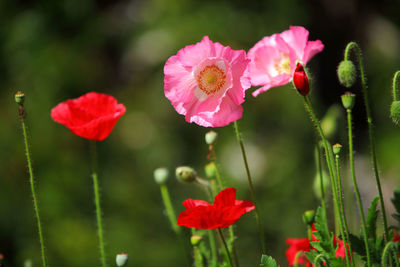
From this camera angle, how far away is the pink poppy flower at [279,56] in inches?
28.8

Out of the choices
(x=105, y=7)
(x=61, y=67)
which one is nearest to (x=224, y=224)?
(x=61, y=67)

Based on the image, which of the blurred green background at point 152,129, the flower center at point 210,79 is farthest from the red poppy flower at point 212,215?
the blurred green background at point 152,129

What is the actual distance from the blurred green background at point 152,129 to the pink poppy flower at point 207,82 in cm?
205

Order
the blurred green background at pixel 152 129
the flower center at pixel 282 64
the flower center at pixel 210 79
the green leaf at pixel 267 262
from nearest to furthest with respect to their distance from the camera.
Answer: the green leaf at pixel 267 262
the flower center at pixel 210 79
the flower center at pixel 282 64
the blurred green background at pixel 152 129

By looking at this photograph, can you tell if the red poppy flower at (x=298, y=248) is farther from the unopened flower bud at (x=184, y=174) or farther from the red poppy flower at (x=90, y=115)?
the red poppy flower at (x=90, y=115)

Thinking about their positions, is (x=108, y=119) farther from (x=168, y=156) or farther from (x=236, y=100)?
(x=168, y=156)

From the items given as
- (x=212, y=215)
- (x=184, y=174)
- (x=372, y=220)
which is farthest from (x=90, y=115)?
(x=372, y=220)

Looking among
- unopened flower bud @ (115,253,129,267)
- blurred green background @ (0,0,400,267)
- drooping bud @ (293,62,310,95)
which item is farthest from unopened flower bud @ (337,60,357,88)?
blurred green background @ (0,0,400,267)

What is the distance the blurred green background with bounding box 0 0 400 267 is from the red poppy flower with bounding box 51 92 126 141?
2.03m

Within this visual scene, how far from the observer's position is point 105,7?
372 centimetres

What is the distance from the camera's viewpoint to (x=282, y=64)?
2.68ft

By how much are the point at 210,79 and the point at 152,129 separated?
246cm

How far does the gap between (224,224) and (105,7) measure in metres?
3.28

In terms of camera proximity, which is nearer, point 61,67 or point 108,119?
point 108,119
